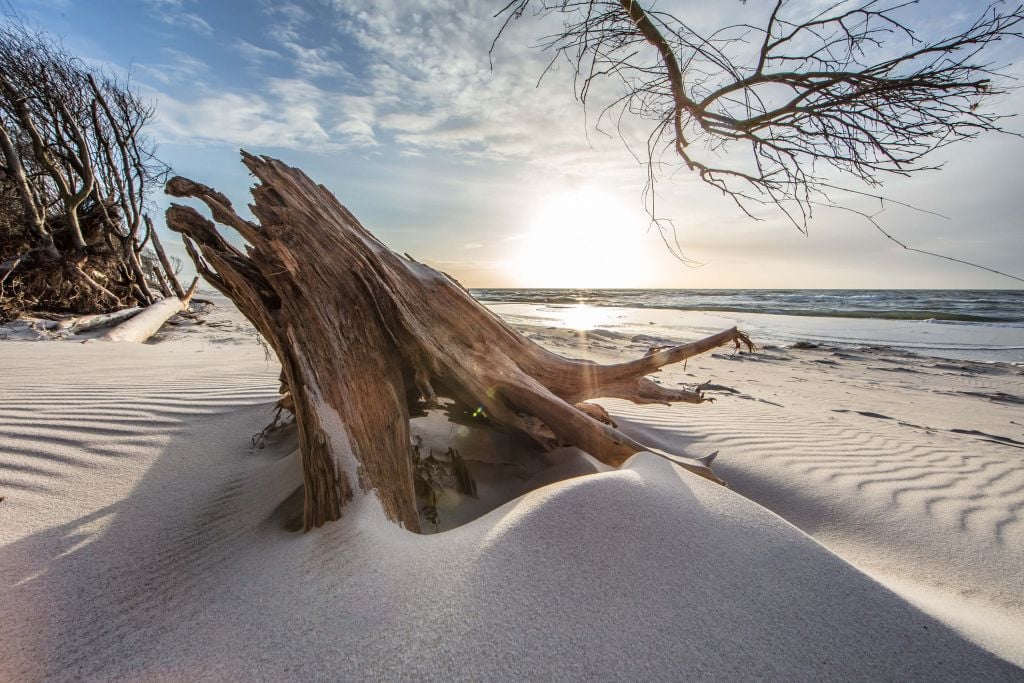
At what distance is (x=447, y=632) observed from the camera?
1.07m

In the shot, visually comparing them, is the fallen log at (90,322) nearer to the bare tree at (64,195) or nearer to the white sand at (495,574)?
the bare tree at (64,195)

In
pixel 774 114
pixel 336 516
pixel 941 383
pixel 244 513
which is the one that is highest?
pixel 774 114

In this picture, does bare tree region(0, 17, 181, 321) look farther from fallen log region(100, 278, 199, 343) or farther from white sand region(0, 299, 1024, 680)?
white sand region(0, 299, 1024, 680)

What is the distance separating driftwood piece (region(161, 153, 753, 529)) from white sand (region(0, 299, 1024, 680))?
214 mm

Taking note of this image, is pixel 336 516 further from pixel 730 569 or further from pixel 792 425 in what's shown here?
pixel 792 425

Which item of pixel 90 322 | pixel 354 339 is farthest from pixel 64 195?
pixel 354 339

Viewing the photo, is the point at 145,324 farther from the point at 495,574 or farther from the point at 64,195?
the point at 495,574

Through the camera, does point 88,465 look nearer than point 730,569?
No

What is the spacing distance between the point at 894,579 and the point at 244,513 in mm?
2589

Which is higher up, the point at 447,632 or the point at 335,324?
the point at 335,324

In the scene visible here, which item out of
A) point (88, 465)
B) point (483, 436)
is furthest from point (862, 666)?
point (88, 465)

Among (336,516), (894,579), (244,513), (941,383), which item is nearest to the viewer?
(336,516)

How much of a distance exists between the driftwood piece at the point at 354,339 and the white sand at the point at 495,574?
0.21 meters

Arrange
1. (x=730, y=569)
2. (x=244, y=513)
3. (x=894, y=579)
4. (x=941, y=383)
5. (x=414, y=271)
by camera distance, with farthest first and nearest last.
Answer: (x=941, y=383) → (x=414, y=271) → (x=244, y=513) → (x=894, y=579) → (x=730, y=569)
